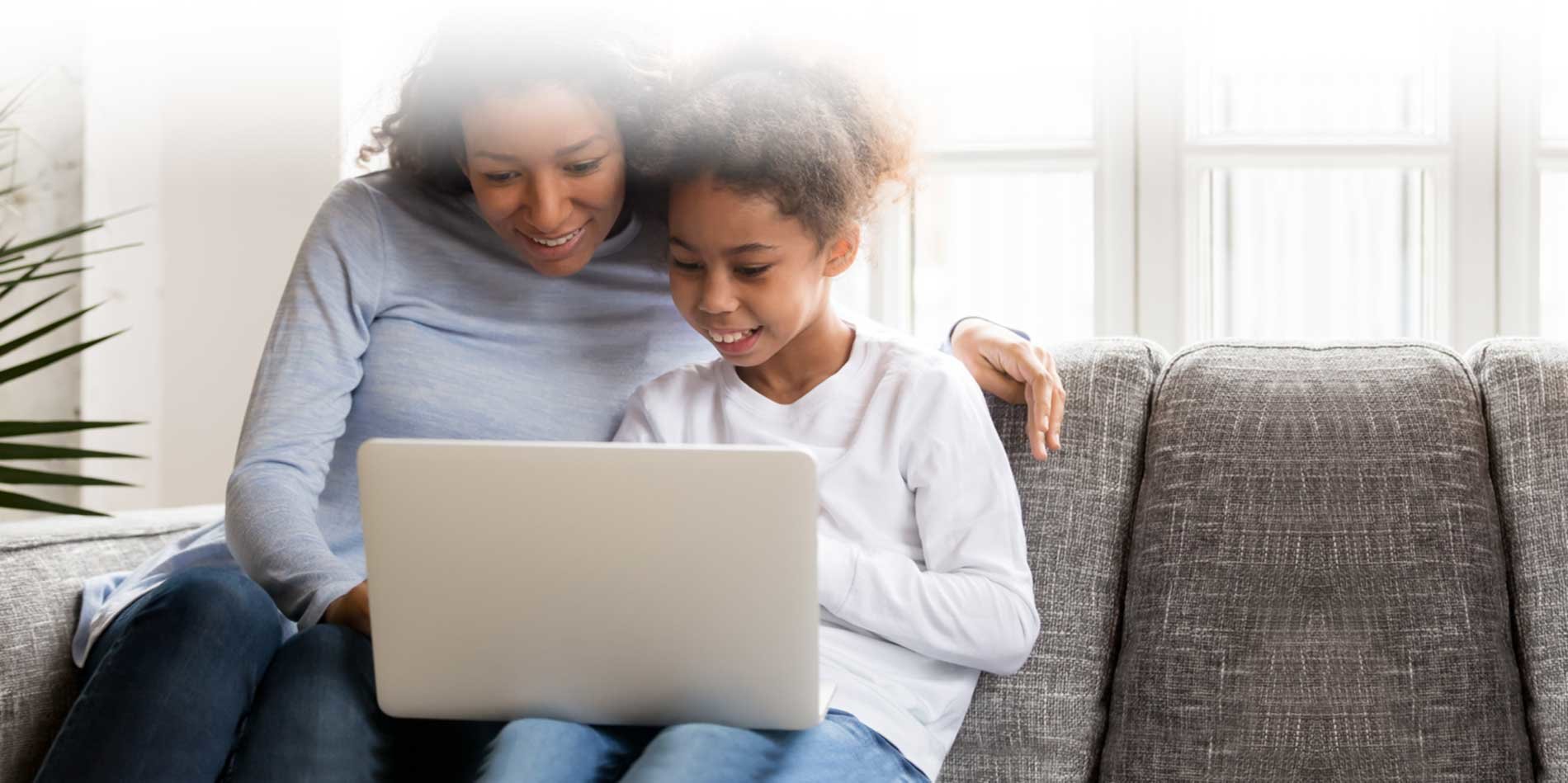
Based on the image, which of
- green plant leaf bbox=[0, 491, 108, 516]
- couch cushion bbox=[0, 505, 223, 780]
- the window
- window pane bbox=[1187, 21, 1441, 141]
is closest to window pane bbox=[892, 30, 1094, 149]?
the window

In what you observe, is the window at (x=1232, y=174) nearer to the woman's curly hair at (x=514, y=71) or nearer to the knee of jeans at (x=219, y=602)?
the woman's curly hair at (x=514, y=71)

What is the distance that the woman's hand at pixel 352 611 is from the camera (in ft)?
4.08

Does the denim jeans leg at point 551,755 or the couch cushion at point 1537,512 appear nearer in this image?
the denim jeans leg at point 551,755

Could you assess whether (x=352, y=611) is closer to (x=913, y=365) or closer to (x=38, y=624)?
(x=38, y=624)

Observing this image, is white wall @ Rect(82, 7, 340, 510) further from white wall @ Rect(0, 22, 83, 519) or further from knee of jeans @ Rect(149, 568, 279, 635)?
knee of jeans @ Rect(149, 568, 279, 635)

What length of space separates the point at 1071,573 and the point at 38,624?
1.07 m

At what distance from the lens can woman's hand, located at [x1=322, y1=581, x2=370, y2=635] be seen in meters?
1.24

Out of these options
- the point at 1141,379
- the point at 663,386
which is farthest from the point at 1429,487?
the point at 663,386

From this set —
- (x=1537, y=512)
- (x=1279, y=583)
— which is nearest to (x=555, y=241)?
(x=1279, y=583)

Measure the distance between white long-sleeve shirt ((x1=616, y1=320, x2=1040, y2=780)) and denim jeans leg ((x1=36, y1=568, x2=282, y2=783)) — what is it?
44 centimetres

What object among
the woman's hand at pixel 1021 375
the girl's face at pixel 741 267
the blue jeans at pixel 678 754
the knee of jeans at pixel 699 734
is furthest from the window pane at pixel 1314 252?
the knee of jeans at pixel 699 734

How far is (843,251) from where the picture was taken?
1462 millimetres

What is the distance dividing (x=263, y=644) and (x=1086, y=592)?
85 cm

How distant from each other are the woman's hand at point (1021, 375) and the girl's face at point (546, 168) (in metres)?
0.42
